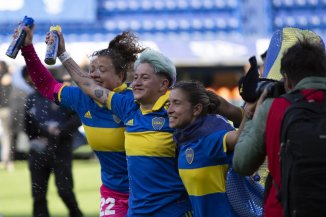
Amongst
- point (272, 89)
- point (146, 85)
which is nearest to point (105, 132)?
point (146, 85)

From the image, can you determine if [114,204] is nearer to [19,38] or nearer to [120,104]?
[120,104]

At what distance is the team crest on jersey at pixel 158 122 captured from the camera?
545 centimetres

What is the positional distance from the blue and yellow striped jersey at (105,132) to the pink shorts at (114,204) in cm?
4

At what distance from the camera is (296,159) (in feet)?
13.1

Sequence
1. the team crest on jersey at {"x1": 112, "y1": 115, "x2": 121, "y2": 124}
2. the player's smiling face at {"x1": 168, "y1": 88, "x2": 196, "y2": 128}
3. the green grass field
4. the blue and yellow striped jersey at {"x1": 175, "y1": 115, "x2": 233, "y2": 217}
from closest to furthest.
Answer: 1. the blue and yellow striped jersey at {"x1": 175, "y1": 115, "x2": 233, "y2": 217}
2. the player's smiling face at {"x1": 168, "y1": 88, "x2": 196, "y2": 128}
3. the team crest on jersey at {"x1": 112, "y1": 115, "x2": 121, "y2": 124}
4. the green grass field

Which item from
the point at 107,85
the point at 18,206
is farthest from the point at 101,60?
the point at 18,206

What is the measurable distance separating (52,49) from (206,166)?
4.26 feet

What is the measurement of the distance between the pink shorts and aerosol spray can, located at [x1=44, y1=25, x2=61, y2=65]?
0.98 meters

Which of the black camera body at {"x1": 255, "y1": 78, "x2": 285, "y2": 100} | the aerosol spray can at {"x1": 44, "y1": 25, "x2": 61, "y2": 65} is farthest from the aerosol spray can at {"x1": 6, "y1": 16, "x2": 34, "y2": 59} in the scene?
the black camera body at {"x1": 255, "y1": 78, "x2": 285, "y2": 100}

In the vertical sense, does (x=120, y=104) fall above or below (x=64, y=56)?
below

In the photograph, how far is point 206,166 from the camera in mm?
5035

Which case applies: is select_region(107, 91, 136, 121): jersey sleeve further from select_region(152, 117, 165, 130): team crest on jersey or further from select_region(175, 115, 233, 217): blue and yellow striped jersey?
select_region(175, 115, 233, 217): blue and yellow striped jersey

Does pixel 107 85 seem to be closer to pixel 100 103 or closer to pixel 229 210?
pixel 100 103

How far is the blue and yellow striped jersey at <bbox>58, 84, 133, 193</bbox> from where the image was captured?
5.88m
